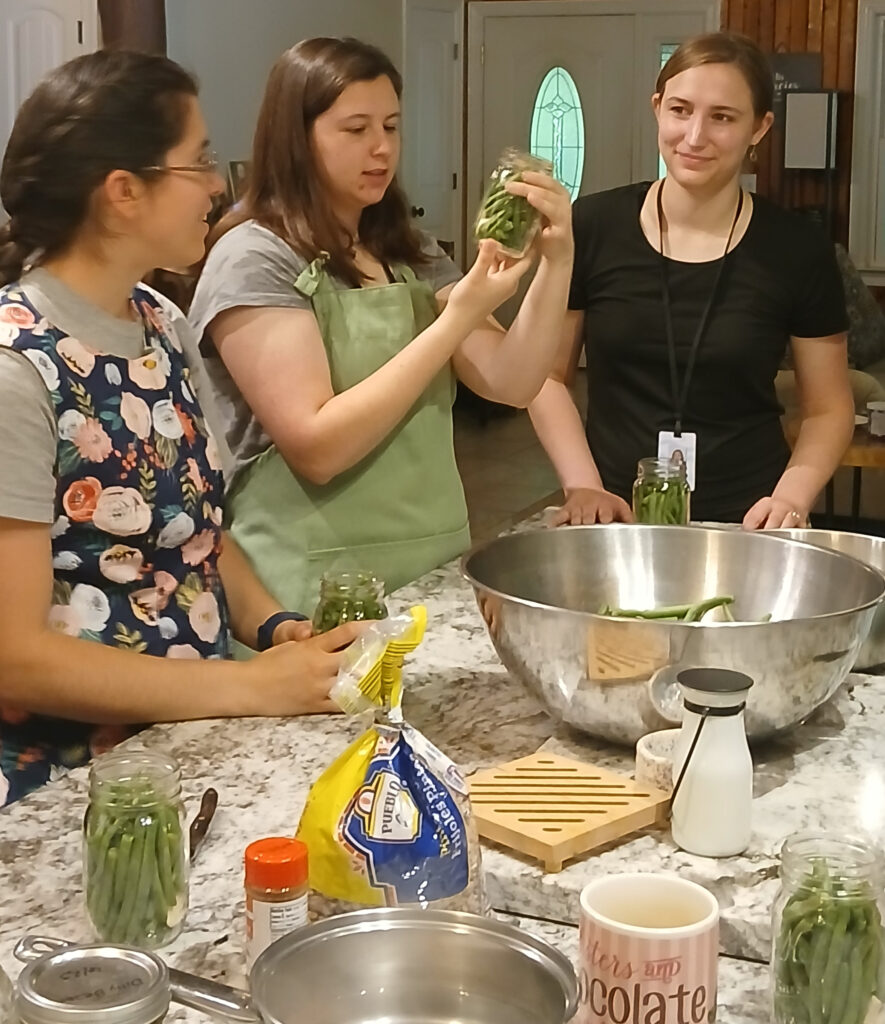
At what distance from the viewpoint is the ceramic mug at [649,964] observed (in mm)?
912

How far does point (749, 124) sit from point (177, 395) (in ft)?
3.84

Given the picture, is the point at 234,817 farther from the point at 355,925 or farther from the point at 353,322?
the point at 353,322

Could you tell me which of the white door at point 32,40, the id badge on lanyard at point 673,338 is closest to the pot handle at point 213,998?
the id badge on lanyard at point 673,338

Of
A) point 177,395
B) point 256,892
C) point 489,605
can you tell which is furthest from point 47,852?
point 177,395

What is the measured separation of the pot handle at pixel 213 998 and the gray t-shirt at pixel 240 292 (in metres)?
1.11

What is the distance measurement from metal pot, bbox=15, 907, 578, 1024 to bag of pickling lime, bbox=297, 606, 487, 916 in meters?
0.06

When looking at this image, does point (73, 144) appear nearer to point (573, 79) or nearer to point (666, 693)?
point (666, 693)

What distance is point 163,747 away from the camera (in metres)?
1.47

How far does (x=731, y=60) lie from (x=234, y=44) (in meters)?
5.19

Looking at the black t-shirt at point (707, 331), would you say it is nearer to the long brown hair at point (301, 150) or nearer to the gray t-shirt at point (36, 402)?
the long brown hair at point (301, 150)

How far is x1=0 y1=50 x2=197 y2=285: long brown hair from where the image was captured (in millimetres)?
1568

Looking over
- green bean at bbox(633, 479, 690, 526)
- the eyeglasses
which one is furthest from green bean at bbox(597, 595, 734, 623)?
the eyeglasses

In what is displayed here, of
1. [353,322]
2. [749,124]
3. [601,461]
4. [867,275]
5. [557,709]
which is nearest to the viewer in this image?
[557,709]

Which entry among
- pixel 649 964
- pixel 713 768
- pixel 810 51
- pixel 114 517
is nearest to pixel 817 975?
pixel 649 964
